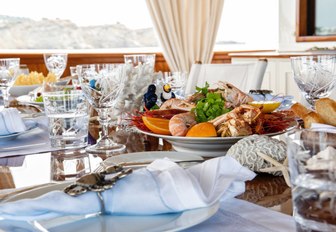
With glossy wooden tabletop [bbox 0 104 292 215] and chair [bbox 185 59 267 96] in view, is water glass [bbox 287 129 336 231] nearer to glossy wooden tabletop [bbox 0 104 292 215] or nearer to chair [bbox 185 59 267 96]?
glossy wooden tabletop [bbox 0 104 292 215]

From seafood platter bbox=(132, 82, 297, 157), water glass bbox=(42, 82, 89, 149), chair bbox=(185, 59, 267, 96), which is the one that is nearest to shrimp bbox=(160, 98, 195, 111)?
seafood platter bbox=(132, 82, 297, 157)

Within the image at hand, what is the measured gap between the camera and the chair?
7.75ft

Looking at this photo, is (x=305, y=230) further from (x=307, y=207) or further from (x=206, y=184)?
(x=206, y=184)

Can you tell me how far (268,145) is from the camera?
841 mm

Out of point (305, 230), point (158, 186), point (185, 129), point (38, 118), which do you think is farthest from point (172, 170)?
point (38, 118)

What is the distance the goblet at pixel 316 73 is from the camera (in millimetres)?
1250

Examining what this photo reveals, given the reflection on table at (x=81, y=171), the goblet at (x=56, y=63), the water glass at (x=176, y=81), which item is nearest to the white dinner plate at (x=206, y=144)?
the reflection on table at (x=81, y=171)

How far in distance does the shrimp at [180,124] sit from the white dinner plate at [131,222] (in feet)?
1.43

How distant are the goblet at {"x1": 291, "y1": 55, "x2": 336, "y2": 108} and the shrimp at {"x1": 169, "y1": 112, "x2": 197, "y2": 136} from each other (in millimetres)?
331

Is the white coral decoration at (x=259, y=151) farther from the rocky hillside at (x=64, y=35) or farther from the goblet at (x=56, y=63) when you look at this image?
the rocky hillside at (x=64, y=35)

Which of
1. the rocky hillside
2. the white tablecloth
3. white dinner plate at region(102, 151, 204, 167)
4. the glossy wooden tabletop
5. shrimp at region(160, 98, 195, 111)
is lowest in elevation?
the glossy wooden tabletop

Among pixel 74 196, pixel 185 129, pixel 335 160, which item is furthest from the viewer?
pixel 185 129

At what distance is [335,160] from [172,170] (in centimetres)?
23

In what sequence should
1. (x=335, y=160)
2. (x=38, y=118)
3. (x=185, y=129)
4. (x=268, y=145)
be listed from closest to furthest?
(x=335, y=160)
(x=268, y=145)
(x=185, y=129)
(x=38, y=118)
